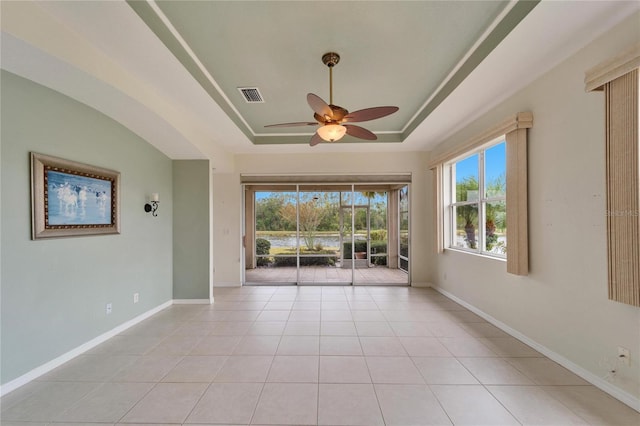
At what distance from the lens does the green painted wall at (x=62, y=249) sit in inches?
87.3

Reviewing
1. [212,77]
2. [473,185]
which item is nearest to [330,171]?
[473,185]

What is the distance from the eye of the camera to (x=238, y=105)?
3.82m

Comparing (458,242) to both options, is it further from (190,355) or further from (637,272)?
(190,355)

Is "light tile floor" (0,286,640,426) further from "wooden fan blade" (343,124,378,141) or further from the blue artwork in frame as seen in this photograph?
"wooden fan blade" (343,124,378,141)

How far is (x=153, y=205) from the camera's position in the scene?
13.2 ft

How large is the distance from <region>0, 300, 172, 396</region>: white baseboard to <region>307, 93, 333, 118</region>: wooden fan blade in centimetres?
338

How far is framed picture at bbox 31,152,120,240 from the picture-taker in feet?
7.94

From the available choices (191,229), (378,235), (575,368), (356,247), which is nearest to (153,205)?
(191,229)

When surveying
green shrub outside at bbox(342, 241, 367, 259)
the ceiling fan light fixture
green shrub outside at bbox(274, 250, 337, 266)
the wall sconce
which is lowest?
green shrub outside at bbox(274, 250, 337, 266)

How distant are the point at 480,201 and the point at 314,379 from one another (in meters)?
3.32

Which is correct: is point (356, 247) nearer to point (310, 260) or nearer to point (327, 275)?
point (327, 275)

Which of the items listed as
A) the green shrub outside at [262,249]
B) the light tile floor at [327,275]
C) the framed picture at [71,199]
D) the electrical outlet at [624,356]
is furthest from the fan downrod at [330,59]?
the green shrub outside at [262,249]

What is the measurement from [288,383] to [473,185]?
149 inches

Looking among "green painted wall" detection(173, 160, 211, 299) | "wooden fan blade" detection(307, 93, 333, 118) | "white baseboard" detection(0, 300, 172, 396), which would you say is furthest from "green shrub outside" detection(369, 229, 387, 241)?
"white baseboard" detection(0, 300, 172, 396)
